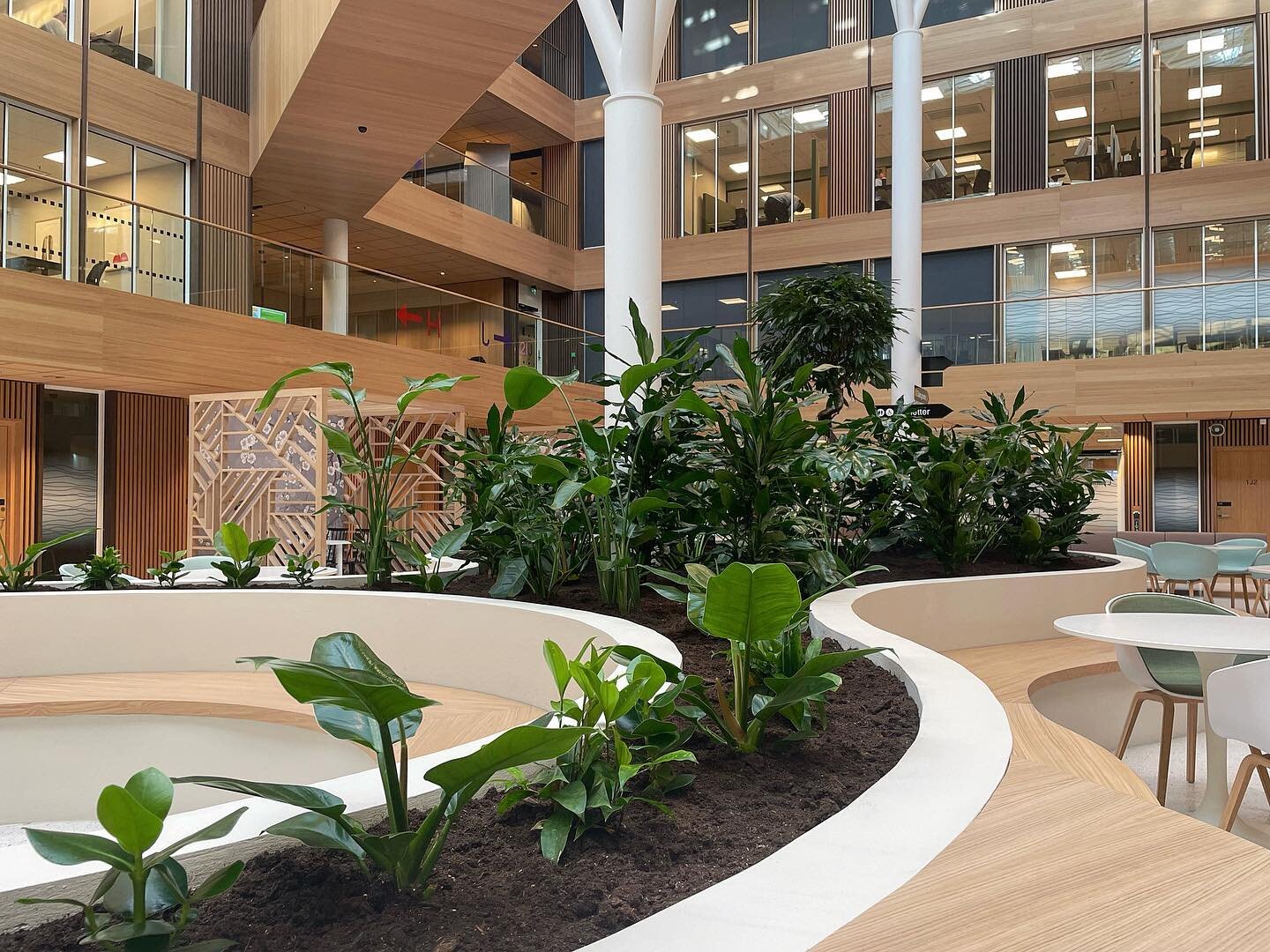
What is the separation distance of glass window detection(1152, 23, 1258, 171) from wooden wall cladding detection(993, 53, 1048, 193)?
1.86m

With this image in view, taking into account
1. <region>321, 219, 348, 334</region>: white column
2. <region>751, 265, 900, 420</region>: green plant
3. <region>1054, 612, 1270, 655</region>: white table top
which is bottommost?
<region>1054, 612, 1270, 655</region>: white table top

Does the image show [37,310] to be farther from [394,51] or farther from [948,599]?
[948,599]

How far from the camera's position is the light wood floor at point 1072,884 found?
1205mm

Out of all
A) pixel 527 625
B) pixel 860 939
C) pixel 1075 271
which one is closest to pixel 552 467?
pixel 527 625

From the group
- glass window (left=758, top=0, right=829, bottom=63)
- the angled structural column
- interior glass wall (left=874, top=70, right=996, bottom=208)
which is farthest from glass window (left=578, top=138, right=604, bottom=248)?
the angled structural column

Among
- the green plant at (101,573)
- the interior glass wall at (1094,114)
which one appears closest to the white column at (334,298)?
the green plant at (101,573)

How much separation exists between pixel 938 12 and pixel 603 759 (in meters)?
19.7

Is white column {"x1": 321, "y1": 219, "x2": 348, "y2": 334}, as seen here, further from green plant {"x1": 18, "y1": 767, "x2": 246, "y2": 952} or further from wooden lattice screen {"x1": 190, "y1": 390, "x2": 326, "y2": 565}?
green plant {"x1": 18, "y1": 767, "x2": 246, "y2": 952}

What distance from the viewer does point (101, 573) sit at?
521cm

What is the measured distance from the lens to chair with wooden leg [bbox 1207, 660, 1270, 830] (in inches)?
116

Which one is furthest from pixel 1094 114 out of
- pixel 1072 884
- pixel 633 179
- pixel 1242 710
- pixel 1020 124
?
pixel 1072 884

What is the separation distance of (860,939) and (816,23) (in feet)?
67.6

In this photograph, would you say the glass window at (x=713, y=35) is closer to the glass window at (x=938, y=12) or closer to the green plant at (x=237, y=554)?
the glass window at (x=938, y=12)

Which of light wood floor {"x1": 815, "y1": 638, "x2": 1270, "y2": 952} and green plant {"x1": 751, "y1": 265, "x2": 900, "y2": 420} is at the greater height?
green plant {"x1": 751, "y1": 265, "x2": 900, "y2": 420}
